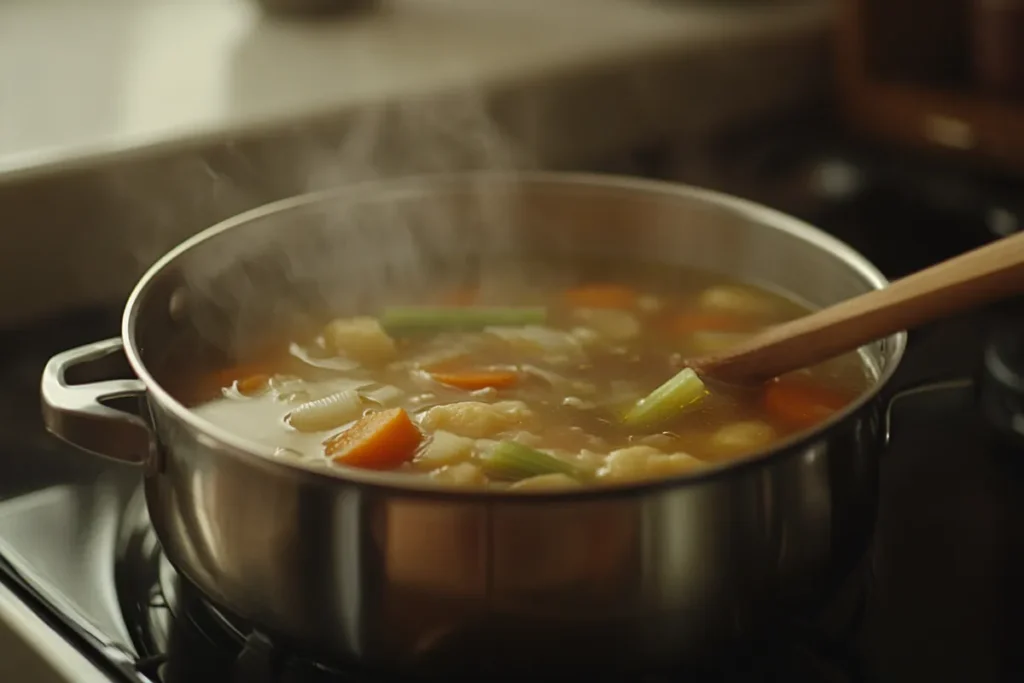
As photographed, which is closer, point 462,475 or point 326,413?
point 462,475

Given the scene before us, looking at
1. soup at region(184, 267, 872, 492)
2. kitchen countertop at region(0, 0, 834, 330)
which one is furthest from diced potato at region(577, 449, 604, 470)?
kitchen countertop at region(0, 0, 834, 330)

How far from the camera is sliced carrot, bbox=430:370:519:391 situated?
3.51 feet

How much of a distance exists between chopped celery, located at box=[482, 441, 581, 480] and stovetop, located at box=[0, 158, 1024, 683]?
6.5 inches

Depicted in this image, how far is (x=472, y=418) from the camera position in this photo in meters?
0.97

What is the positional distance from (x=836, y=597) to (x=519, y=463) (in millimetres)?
255

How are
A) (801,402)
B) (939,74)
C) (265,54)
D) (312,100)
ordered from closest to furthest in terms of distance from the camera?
(801,402)
(312,100)
(265,54)
(939,74)

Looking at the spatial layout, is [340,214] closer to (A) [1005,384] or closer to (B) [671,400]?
(B) [671,400]

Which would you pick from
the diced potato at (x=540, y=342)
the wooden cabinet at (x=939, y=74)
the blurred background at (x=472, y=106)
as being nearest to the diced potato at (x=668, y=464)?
the diced potato at (x=540, y=342)

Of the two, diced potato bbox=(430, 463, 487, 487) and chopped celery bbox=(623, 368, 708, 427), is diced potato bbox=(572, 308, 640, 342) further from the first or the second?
diced potato bbox=(430, 463, 487, 487)

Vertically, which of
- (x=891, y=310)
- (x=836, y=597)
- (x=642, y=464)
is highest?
(x=891, y=310)

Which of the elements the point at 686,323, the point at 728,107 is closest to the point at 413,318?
the point at 686,323

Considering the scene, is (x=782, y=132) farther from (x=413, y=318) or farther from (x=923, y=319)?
(x=923, y=319)

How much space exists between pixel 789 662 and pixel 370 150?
838mm

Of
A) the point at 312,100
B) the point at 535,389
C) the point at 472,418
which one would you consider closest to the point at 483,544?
the point at 472,418
